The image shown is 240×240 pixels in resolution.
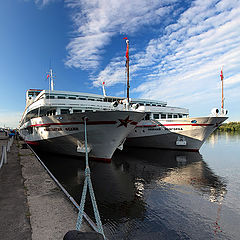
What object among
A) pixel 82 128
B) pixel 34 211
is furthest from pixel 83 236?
pixel 82 128

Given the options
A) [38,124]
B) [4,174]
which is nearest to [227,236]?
[4,174]

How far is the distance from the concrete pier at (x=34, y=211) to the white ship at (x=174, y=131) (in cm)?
1410

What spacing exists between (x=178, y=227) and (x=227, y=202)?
3.25m

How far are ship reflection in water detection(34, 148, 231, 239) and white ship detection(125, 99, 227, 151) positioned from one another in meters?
9.22

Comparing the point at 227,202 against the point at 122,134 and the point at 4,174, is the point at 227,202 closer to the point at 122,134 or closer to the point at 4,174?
the point at 122,134

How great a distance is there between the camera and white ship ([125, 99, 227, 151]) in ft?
64.8

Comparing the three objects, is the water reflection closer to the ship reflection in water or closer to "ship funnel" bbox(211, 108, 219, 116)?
the ship reflection in water

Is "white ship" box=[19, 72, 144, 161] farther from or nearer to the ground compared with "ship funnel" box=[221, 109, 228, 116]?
nearer to the ground

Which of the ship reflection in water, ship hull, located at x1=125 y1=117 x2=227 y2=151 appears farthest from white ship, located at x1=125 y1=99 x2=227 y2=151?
the ship reflection in water

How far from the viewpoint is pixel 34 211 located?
4.38 metres

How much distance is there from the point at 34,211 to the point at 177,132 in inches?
754

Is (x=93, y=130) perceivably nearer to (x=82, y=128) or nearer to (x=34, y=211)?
(x=82, y=128)

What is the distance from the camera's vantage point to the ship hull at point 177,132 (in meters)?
19.9

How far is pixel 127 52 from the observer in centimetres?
1616
